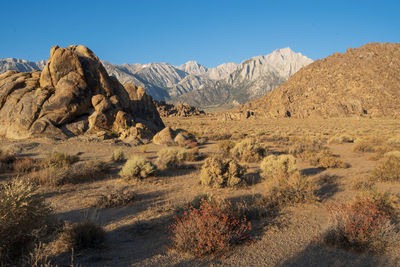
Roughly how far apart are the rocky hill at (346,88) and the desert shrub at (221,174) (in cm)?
5649

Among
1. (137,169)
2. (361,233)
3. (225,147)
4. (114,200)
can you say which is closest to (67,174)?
(137,169)

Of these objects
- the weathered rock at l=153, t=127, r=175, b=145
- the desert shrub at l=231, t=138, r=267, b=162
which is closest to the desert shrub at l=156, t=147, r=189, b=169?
the desert shrub at l=231, t=138, r=267, b=162

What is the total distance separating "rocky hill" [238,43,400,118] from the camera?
56062 mm

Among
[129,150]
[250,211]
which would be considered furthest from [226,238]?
[129,150]

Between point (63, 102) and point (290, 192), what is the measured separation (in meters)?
18.1

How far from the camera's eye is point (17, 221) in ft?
12.4

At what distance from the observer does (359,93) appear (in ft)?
193

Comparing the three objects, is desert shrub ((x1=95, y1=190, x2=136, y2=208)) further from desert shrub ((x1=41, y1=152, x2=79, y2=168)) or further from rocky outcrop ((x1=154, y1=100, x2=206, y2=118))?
rocky outcrop ((x1=154, y1=100, x2=206, y2=118))

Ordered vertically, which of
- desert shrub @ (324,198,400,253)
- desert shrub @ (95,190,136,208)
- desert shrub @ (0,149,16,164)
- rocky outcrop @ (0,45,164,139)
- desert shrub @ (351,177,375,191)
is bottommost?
desert shrub @ (351,177,375,191)

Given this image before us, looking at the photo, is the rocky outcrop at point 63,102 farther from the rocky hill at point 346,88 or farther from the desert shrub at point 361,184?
the rocky hill at point 346,88

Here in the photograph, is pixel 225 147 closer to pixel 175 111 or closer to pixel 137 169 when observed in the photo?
pixel 137 169

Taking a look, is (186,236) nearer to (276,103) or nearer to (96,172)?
(96,172)

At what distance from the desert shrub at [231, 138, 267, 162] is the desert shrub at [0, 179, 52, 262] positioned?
10.3 meters

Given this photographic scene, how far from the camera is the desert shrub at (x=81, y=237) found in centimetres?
435
